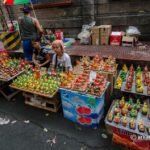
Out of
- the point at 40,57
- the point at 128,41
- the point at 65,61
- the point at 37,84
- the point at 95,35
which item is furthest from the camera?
the point at 95,35

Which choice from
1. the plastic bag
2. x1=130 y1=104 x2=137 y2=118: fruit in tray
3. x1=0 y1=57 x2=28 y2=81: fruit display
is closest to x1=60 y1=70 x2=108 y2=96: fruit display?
x1=130 y1=104 x2=137 y2=118: fruit in tray

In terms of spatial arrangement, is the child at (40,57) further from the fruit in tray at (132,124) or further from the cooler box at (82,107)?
the fruit in tray at (132,124)

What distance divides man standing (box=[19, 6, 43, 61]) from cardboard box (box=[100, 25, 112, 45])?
6.68 feet

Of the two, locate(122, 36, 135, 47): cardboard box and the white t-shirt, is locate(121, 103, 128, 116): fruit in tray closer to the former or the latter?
the white t-shirt

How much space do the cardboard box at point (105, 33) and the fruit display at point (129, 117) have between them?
312cm

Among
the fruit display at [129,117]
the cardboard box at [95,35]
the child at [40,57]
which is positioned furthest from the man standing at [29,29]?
the fruit display at [129,117]

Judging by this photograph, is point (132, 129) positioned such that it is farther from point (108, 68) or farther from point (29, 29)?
point (29, 29)

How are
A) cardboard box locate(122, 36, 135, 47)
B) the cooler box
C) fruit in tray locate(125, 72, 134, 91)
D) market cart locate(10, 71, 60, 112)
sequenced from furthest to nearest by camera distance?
cardboard box locate(122, 36, 135, 47) < market cart locate(10, 71, 60, 112) < fruit in tray locate(125, 72, 134, 91) < the cooler box

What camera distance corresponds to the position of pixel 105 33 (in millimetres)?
5367

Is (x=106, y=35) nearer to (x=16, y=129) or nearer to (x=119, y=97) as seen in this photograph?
(x=119, y=97)

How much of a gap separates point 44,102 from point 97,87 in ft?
4.53

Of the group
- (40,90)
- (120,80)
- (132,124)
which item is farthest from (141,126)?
(40,90)

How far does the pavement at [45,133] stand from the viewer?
272cm

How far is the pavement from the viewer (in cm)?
272
